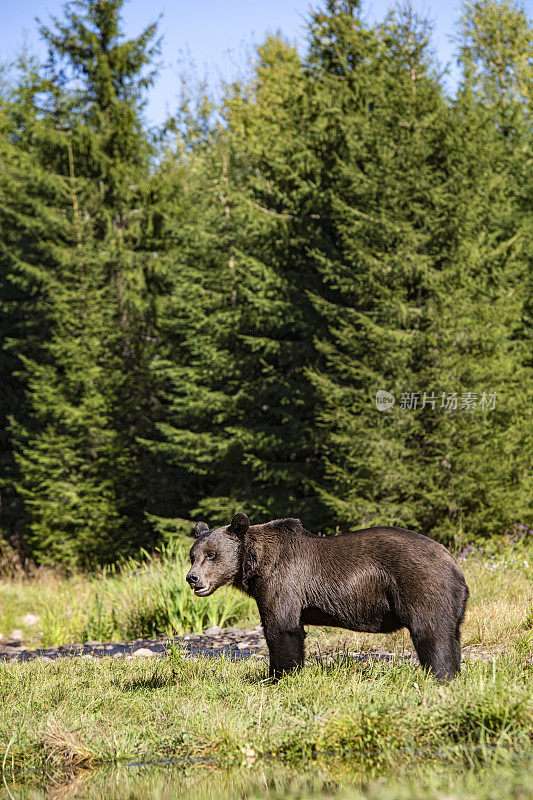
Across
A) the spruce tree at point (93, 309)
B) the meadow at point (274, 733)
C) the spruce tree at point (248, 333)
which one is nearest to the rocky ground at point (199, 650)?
the meadow at point (274, 733)

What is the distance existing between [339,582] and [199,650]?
2692 millimetres

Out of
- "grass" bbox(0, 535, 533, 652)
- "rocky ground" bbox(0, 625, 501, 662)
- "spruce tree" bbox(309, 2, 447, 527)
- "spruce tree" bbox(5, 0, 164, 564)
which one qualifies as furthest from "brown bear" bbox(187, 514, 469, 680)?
"spruce tree" bbox(5, 0, 164, 564)

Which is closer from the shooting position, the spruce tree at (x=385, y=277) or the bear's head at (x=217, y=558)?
the bear's head at (x=217, y=558)

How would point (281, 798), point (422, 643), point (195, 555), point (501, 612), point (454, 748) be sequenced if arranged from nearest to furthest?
point (281, 798) < point (454, 748) < point (422, 643) < point (195, 555) < point (501, 612)

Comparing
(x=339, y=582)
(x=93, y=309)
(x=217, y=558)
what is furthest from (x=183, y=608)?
(x=93, y=309)

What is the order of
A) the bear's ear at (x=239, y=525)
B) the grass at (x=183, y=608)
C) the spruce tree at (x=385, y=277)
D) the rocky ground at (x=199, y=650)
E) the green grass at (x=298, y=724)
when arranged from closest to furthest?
the green grass at (x=298, y=724)
the bear's ear at (x=239, y=525)
the rocky ground at (x=199, y=650)
the grass at (x=183, y=608)
the spruce tree at (x=385, y=277)

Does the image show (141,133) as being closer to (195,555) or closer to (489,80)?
(489,80)

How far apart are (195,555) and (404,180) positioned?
9819mm

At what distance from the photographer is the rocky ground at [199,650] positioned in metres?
6.39

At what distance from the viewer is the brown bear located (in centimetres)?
473

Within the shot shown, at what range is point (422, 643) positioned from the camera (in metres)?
4.73

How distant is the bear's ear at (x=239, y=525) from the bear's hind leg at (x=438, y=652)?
132 centimetres

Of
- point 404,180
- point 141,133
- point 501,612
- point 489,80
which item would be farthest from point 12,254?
point 501,612

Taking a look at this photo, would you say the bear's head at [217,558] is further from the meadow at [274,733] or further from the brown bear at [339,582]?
the meadow at [274,733]
